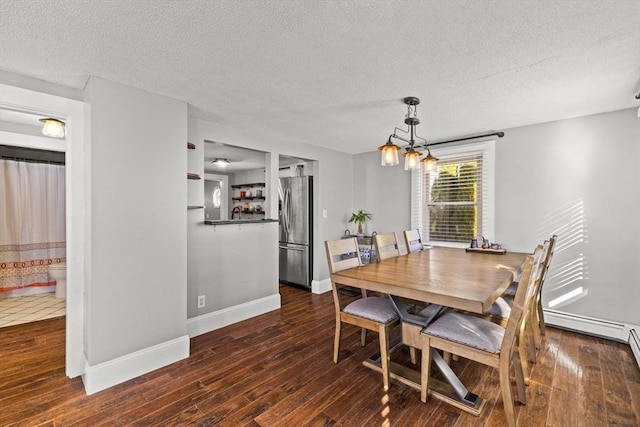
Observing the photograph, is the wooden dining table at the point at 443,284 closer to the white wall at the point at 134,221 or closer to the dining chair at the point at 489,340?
the dining chair at the point at 489,340

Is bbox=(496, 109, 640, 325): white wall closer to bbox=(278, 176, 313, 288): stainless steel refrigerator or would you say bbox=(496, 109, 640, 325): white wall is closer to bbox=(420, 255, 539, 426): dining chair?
bbox=(420, 255, 539, 426): dining chair

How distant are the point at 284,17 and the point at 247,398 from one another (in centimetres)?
243

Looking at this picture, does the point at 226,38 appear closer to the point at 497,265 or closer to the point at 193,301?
the point at 193,301

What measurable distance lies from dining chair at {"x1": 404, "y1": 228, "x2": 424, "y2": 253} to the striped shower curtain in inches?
210

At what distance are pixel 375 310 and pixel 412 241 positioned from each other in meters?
1.69

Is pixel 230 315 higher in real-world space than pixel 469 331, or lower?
lower

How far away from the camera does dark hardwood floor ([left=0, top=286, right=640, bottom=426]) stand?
1.84m

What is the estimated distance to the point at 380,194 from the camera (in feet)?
16.2

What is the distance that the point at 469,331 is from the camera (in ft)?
6.16

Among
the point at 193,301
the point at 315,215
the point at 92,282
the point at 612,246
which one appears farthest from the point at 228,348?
the point at 612,246

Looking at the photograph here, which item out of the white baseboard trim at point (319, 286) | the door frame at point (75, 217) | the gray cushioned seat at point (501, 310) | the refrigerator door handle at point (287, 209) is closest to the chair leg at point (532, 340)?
the gray cushioned seat at point (501, 310)

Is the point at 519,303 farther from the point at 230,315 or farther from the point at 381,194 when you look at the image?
the point at 381,194

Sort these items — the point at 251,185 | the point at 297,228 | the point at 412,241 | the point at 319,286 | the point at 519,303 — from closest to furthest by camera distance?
1. the point at 519,303
2. the point at 412,241
3. the point at 319,286
4. the point at 297,228
5. the point at 251,185

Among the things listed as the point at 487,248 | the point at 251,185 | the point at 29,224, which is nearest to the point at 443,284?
the point at 487,248
